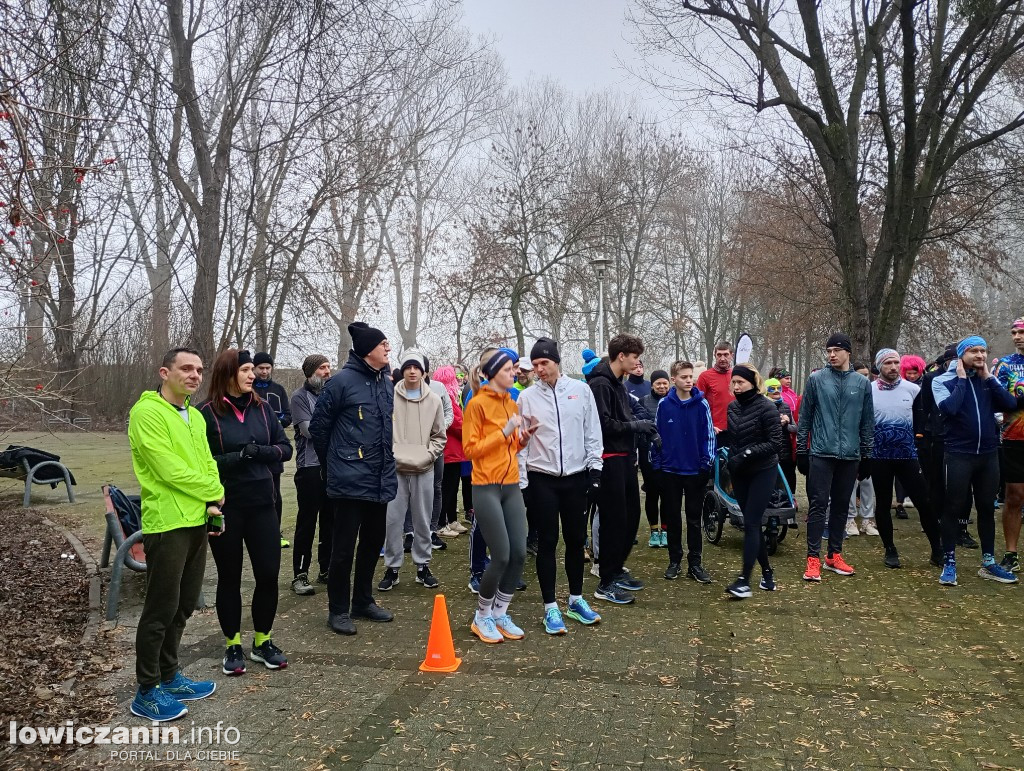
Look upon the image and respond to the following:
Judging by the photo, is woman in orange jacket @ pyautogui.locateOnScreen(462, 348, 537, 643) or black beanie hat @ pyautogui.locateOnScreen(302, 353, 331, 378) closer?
woman in orange jacket @ pyautogui.locateOnScreen(462, 348, 537, 643)

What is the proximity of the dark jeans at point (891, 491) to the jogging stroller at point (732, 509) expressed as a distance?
2.66 ft

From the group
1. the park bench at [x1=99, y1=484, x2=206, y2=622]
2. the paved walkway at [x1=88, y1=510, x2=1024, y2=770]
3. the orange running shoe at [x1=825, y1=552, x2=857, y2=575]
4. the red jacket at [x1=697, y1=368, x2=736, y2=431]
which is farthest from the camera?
the red jacket at [x1=697, y1=368, x2=736, y2=431]

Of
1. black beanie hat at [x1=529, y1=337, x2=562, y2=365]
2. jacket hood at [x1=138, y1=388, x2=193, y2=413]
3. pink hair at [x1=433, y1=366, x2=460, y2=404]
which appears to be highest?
black beanie hat at [x1=529, y1=337, x2=562, y2=365]

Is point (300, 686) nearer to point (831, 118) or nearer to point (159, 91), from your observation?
point (159, 91)

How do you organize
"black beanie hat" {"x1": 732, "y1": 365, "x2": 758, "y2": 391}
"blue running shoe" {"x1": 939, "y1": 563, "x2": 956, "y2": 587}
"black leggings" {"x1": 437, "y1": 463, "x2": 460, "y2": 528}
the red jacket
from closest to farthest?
"black beanie hat" {"x1": 732, "y1": 365, "x2": 758, "y2": 391} → "blue running shoe" {"x1": 939, "y1": 563, "x2": 956, "y2": 587} → "black leggings" {"x1": 437, "y1": 463, "x2": 460, "y2": 528} → the red jacket

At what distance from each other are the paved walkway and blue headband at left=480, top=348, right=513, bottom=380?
74.4 inches

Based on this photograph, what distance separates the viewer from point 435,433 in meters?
6.96

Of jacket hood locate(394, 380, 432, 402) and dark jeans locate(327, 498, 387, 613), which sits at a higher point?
jacket hood locate(394, 380, 432, 402)

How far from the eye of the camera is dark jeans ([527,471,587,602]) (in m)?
5.49

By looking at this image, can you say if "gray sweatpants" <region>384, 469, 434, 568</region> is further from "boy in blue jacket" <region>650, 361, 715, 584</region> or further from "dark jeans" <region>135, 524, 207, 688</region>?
"dark jeans" <region>135, 524, 207, 688</region>

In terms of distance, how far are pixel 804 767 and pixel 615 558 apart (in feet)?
9.41

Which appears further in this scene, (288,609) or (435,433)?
(435,433)

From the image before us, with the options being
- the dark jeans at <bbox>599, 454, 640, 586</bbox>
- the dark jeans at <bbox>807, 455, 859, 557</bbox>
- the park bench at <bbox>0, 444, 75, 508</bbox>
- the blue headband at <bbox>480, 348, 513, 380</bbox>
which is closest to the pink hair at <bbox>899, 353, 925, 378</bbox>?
the dark jeans at <bbox>807, 455, 859, 557</bbox>

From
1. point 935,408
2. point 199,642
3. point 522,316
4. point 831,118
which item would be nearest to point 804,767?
point 199,642
